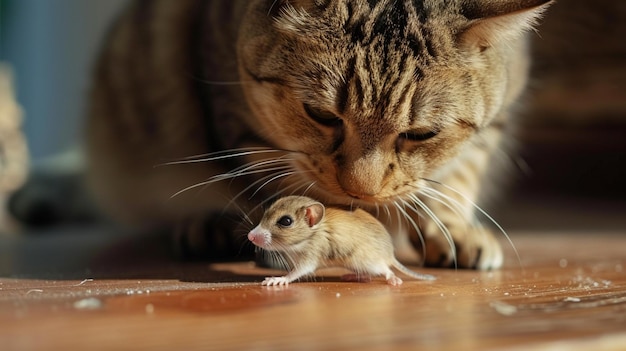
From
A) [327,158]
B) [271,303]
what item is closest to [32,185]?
[327,158]

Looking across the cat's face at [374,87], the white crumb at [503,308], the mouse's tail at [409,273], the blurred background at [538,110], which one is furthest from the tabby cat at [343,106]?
the blurred background at [538,110]

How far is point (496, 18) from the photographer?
1353mm

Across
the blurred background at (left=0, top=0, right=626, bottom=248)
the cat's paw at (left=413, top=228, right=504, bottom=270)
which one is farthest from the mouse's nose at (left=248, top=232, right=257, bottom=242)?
the blurred background at (left=0, top=0, right=626, bottom=248)

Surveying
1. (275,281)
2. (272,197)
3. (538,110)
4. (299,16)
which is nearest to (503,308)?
(275,281)

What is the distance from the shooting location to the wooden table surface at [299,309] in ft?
2.94

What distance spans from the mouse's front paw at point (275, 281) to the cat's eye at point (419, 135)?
1.14 ft

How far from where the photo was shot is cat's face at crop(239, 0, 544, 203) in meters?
1.35

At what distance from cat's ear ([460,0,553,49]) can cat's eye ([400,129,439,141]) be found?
0.60 ft

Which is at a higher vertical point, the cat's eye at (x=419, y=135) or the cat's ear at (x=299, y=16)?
the cat's ear at (x=299, y=16)

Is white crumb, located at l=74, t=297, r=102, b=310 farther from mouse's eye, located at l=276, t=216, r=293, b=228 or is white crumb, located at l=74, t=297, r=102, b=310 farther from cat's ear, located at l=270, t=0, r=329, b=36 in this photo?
cat's ear, located at l=270, t=0, r=329, b=36

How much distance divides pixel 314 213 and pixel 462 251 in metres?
0.46

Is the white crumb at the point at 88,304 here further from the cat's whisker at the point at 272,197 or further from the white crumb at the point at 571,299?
the white crumb at the point at 571,299

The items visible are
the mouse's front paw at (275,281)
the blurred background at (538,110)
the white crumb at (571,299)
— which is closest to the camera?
the white crumb at (571,299)

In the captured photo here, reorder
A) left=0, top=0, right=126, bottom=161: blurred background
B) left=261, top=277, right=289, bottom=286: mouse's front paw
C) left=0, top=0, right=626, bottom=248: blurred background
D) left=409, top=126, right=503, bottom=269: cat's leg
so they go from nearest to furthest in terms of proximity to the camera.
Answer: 1. left=261, top=277, right=289, bottom=286: mouse's front paw
2. left=409, top=126, right=503, bottom=269: cat's leg
3. left=0, top=0, right=626, bottom=248: blurred background
4. left=0, top=0, right=126, bottom=161: blurred background
